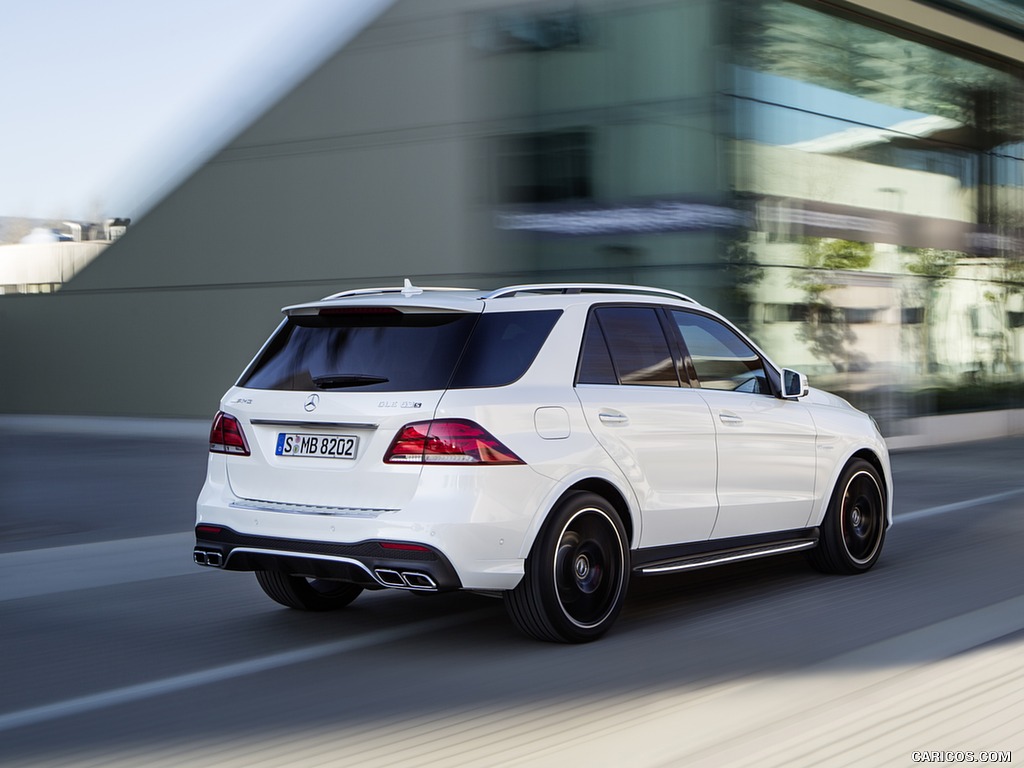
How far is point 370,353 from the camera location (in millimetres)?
6316

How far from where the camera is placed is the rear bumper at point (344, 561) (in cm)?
586

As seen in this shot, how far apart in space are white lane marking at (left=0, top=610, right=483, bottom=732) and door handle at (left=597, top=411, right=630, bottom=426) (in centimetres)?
135

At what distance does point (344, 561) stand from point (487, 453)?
776 millimetres

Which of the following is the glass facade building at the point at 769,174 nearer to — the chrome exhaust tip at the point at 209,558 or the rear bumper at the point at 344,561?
the chrome exhaust tip at the point at 209,558

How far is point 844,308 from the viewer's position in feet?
64.4

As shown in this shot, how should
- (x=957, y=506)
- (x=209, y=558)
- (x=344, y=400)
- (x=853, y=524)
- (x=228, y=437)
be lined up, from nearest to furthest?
(x=344, y=400) < (x=209, y=558) < (x=228, y=437) < (x=853, y=524) < (x=957, y=506)

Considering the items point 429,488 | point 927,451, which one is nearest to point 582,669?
point 429,488

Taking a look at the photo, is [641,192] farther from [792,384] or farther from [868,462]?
[792,384]

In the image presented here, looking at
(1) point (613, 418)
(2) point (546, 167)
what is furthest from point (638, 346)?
(2) point (546, 167)

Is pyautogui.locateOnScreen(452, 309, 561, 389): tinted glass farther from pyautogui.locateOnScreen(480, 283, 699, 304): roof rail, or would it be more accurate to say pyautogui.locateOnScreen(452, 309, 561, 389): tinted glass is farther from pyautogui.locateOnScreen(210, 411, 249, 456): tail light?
pyautogui.locateOnScreen(210, 411, 249, 456): tail light

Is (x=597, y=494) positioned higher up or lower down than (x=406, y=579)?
higher up

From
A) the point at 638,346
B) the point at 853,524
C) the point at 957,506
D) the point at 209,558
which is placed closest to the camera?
the point at 209,558

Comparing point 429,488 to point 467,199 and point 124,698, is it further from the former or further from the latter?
point 467,199

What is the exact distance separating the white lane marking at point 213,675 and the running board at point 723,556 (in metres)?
1.01
